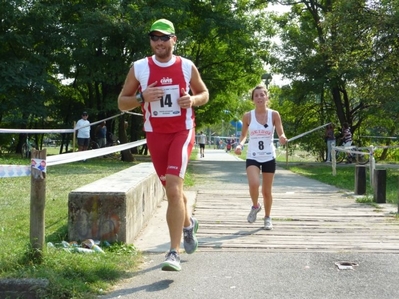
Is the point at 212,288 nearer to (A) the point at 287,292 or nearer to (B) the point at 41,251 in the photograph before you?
(A) the point at 287,292

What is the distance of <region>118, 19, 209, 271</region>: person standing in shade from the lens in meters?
5.12

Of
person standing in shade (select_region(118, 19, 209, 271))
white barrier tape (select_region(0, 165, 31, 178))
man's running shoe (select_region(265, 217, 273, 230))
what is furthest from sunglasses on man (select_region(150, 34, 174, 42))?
man's running shoe (select_region(265, 217, 273, 230))

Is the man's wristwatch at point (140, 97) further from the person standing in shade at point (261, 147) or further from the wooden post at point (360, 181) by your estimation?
the wooden post at point (360, 181)

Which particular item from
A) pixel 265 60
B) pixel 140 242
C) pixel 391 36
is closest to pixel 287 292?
pixel 140 242

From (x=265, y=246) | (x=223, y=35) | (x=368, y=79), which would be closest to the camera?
(x=265, y=246)

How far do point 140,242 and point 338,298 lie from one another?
2688 mm

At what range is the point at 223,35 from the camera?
27.8 m

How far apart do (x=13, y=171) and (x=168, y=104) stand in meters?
1.36

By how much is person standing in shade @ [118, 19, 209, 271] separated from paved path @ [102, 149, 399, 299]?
458mm

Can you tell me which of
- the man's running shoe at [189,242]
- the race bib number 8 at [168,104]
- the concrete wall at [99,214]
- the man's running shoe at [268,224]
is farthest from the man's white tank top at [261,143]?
the race bib number 8 at [168,104]

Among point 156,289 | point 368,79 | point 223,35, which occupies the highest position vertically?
point 223,35

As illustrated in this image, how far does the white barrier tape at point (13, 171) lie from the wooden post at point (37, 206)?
0.23ft

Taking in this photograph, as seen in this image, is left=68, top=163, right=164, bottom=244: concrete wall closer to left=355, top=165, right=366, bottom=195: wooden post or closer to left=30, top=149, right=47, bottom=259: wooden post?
left=30, top=149, right=47, bottom=259: wooden post

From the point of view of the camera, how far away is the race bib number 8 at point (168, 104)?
16.8ft
